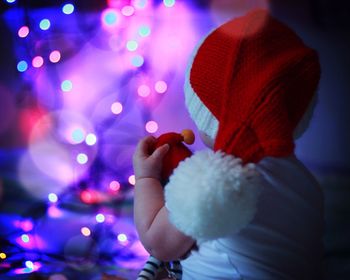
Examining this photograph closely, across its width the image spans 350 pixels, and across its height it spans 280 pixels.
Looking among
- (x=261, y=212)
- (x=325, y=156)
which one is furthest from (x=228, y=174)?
(x=325, y=156)

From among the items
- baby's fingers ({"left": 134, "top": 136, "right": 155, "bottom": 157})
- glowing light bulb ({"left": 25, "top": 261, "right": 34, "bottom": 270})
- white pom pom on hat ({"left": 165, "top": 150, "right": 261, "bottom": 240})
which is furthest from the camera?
glowing light bulb ({"left": 25, "top": 261, "right": 34, "bottom": 270})

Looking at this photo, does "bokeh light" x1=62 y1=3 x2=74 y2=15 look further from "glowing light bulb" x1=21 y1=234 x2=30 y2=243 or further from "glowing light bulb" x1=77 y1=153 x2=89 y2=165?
"glowing light bulb" x1=21 y1=234 x2=30 y2=243

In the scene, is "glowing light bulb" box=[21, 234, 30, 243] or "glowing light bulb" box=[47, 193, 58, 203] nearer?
"glowing light bulb" box=[21, 234, 30, 243]

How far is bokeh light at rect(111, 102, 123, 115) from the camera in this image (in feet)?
4.37

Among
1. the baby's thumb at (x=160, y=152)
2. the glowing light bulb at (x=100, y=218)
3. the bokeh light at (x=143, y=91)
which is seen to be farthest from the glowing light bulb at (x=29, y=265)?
the bokeh light at (x=143, y=91)

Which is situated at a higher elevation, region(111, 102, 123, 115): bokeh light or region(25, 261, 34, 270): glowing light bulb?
region(111, 102, 123, 115): bokeh light

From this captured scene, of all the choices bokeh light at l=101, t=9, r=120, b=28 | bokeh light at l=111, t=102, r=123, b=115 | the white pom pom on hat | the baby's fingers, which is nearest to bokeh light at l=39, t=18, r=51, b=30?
bokeh light at l=101, t=9, r=120, b=28

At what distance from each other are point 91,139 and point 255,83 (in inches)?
30.7

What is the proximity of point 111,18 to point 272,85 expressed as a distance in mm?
758

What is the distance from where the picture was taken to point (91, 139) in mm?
1306

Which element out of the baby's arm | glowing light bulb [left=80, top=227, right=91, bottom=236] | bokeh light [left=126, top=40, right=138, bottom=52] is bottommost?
the baby's arm

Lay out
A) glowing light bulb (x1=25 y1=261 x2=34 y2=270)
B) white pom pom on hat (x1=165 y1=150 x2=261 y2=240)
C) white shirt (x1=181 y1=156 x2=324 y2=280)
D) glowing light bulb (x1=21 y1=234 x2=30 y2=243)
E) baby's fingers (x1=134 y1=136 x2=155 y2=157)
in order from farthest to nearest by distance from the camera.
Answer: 1. glowing light bulb (x1=21 y1=234 x2=30 y2=243)
2. glowing light bulb (x1=25 y1=261 x2=34 y2=270)
3. baby's fingers (x1=134 y1=136 x2=155 y2=157)
4. white shirt (x1=181 y1=156 x2=324 y2=280)
5. white pom pom on hat (x1=165 y1=150 x2=261 y2=240)

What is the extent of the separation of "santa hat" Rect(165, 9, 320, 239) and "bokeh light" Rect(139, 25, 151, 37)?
610mm

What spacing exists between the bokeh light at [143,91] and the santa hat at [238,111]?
1.99ft
